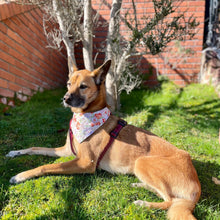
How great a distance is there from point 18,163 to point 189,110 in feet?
14.0

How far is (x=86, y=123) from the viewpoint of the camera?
259 cm

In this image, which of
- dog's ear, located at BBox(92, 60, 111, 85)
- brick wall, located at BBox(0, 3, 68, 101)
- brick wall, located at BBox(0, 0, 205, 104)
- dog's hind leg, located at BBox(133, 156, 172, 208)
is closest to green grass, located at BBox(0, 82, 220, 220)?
dog's hind leg, located at BBox(133, 156, 172, 208)

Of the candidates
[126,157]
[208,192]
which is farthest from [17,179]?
[208,192]

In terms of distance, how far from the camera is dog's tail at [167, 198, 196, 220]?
1848 millimetres

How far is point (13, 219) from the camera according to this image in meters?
1.82

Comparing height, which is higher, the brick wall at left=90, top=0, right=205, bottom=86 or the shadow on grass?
the brick wall at left=90, top=0, right=205, bottom=86

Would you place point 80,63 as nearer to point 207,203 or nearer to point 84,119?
point 84,119

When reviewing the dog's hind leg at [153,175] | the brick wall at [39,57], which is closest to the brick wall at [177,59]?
the brick wall at [39,57]

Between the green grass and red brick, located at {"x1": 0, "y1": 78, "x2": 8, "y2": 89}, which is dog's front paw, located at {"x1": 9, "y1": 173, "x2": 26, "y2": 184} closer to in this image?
the green grass

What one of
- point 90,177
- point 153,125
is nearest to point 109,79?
point 153,125

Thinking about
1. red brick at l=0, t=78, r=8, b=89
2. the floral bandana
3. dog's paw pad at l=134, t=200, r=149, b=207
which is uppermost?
red brick at l=0, t=78, r=8, b=89

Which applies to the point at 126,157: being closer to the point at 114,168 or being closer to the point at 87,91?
the point at 114,168

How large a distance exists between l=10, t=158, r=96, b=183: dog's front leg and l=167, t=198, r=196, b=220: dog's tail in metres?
1.00

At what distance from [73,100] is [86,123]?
342 millimetres
